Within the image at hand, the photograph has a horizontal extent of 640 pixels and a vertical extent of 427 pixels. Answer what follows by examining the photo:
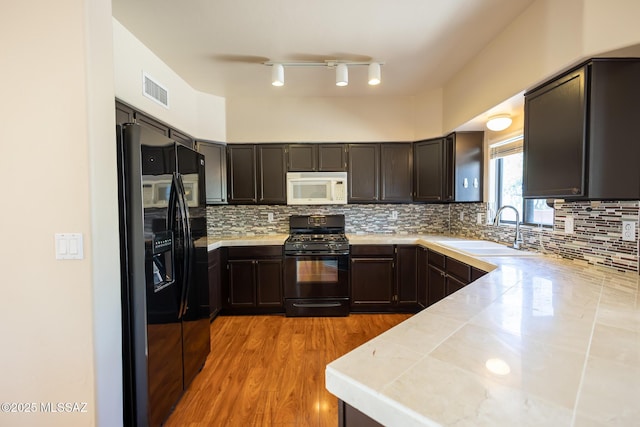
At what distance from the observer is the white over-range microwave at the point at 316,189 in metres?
3.25

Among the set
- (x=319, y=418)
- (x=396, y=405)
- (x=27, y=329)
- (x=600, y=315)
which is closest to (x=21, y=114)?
(x=27, y=329)

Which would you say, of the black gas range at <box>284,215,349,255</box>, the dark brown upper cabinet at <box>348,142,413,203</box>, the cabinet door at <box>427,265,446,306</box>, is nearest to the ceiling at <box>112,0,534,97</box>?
the dark brown upper cabinet at <box>348,142,413,203</box>

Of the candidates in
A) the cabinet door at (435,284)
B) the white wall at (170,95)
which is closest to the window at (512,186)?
the cabinet door at (435,284)

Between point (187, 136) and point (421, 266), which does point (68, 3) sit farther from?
point (421, 266)

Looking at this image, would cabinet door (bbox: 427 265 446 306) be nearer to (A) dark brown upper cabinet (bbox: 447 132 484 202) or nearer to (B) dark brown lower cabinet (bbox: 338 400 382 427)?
(A) dark brown upper cabinet (bbox: 447 132 484 202)

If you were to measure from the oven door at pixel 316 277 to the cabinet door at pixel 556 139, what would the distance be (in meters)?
1.84

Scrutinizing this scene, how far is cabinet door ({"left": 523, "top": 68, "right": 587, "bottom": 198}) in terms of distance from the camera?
144cm

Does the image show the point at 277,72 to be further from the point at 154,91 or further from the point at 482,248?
the point at 482,248

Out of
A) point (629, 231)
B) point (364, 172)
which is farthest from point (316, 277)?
point (629, 231)

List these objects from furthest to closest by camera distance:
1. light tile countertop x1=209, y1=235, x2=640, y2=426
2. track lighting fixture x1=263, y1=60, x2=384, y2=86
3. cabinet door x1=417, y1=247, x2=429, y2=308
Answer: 1. cabinet door x1=417, y1=247, x2=429, y2=308
2. track lighting fixture x1=263, y1=60, x2=384, y2=86
3. light tile countertop x1=209, y1=235, x2=640, y2=426

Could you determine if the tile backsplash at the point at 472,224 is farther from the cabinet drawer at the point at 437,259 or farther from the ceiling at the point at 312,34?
the ceiling at the point at 312,34

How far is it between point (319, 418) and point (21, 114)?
2.13 metres

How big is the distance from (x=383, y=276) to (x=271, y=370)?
1.56 metres

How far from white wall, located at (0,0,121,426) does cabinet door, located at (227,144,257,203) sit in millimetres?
2093
